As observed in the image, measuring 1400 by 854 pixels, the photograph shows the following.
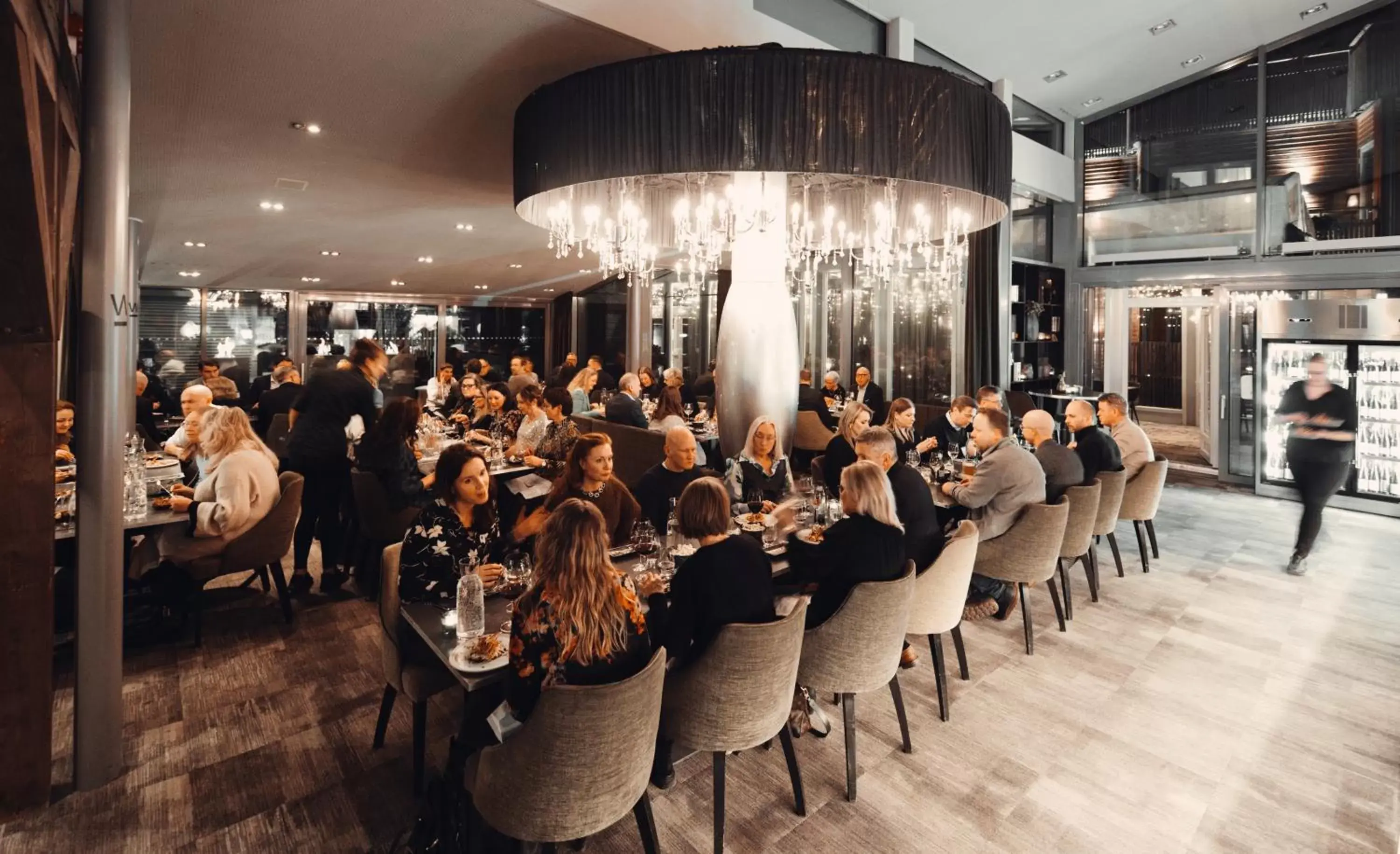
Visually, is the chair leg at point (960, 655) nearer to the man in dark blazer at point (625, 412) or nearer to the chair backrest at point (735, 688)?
the chair backrest at point (735, 688)

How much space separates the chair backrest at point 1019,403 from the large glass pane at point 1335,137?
302cm

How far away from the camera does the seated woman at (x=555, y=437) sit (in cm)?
559

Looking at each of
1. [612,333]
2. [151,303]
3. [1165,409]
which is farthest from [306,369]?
[1165,409]

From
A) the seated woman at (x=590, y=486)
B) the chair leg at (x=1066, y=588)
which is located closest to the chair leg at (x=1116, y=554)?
the chair leg at (x=1066, y=588)

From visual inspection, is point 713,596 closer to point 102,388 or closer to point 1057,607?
point 102,388

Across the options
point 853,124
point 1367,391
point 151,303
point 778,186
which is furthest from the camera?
point 151,303

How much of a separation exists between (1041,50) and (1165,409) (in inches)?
386

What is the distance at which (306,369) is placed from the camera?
14.1 metres

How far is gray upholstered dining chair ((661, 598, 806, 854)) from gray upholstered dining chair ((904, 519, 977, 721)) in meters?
0.98

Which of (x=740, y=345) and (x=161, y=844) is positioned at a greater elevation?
(x=740, y=345)

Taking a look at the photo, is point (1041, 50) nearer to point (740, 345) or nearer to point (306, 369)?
point (740, 345)

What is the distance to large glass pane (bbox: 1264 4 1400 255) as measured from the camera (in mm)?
7598

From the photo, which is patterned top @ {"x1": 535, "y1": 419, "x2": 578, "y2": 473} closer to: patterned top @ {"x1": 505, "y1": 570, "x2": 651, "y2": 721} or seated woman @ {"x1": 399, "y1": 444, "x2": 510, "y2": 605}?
seated woman @ {"x1": 399, "y1": 444, "x2": 510, "y2": 605}

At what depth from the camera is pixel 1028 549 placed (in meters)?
4.05
